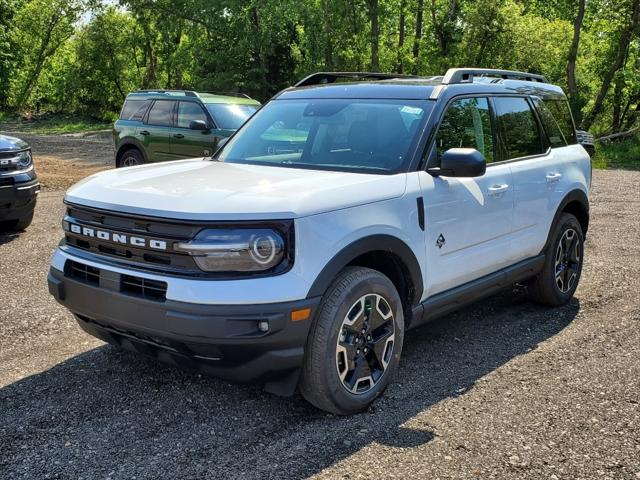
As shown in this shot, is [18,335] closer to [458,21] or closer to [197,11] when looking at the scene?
[458,21]

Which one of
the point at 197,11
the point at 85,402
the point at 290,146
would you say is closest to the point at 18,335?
the point at 85,402

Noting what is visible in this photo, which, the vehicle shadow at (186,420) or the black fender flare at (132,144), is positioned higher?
the black fender flare at (132,144)

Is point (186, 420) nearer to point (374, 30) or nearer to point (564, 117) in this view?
point (564, 117)

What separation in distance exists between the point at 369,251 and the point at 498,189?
4.67ft

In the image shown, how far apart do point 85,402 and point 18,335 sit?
4.49 ft

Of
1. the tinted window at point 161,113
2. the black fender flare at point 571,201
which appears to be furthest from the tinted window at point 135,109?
the black fender flare at point 571,201

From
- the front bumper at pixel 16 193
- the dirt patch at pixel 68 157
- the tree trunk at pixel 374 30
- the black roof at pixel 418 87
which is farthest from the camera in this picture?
the tree trunk at pixel 374 30

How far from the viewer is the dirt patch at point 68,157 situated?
14721 millimetres

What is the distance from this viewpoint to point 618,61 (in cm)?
2334

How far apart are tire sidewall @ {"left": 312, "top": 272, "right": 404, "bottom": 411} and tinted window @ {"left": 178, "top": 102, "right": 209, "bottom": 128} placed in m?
7.97

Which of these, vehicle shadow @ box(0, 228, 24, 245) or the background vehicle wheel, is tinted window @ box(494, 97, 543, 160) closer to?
vehicle shadow @ box(0, 228, 24, 245)

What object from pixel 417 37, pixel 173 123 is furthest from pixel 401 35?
pixel 173 123

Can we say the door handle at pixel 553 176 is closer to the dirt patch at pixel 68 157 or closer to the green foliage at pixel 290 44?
the dirt patch at pixel 68 157

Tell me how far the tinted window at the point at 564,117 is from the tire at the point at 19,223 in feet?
20.1
